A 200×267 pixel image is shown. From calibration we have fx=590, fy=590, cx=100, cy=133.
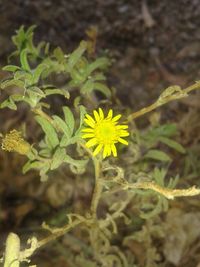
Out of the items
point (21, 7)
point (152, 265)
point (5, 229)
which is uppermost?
point (21, 7)

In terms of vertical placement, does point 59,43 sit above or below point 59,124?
above

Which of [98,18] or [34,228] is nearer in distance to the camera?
[34,228]

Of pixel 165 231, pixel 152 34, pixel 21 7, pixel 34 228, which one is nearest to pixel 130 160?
pixel 165 231

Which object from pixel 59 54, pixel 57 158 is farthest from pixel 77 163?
pixel 59 54

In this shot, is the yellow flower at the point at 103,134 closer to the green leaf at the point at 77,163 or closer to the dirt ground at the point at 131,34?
the green leaf at the point at 77,163

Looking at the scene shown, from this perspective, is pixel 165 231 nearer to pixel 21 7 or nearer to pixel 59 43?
pixel 59 43

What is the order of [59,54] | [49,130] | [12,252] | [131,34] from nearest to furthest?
1. [12,252]
2. [49,130]
3. [59,54]
4. [131,34]

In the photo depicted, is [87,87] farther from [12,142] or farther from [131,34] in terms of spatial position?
[131,34]
